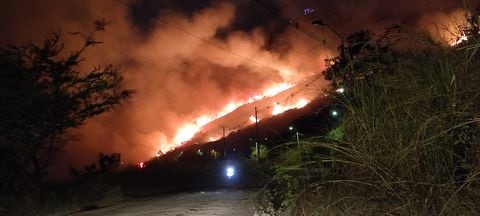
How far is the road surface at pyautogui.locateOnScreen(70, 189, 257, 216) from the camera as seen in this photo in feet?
31.7

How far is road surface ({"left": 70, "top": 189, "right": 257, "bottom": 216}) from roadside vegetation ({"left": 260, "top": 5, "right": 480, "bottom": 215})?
4.09 meters

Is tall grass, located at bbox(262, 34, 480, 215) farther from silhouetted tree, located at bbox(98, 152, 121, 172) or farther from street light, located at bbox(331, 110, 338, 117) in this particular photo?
Answer: silhouetted tree, located at bbox(98, 152, 121, 172)

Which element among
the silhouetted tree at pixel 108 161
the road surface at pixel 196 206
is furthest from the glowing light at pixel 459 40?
the silhouetted tree at pixel 108 161

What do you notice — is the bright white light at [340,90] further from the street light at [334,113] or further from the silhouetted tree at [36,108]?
the silhouetted tree at [36,108]

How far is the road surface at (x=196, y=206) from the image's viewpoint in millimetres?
9672

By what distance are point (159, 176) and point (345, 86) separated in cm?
1786

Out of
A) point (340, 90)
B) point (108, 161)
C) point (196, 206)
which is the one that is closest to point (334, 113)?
point (340, 90)

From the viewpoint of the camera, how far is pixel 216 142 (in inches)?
4562

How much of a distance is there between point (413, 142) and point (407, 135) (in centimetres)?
22

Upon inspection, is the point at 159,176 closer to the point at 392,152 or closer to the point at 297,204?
the point at 297,204

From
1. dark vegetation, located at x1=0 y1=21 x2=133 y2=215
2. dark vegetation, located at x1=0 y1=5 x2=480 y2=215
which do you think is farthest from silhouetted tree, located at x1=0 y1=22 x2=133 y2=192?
dark vegetation, located at x1=0 y1=5 x2=480 y2=215

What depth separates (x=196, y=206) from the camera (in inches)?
417

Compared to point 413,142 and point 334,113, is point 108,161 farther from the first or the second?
point 413,142

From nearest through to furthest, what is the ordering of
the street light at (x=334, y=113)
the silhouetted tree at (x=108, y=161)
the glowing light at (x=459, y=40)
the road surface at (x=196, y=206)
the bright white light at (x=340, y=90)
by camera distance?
the glowing light at (x=459, y=40) → the bright white light at (x=340, y=90) → the street light at (x=334, y=113) → the road surface at (x=196, y=206) → the silhouetted tree at (x=108, y=161)
